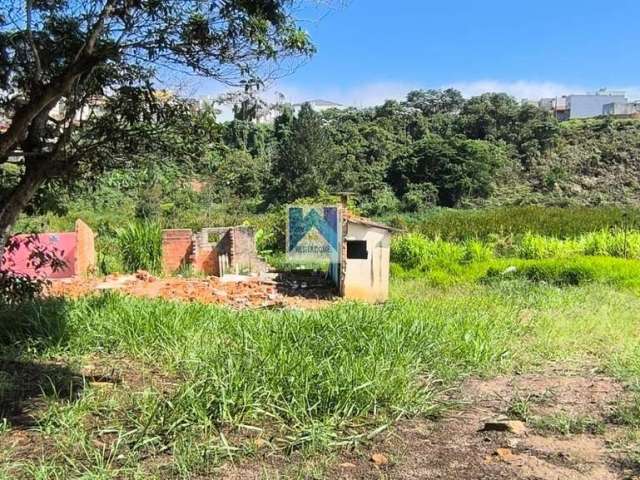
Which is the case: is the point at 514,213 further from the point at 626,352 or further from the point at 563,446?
the point at 563,446

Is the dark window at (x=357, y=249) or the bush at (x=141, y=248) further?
the bush at (x=141, y=248)

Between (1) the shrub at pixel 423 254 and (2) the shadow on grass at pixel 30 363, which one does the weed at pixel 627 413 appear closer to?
(2) the shadow on grass at pixel 30 363

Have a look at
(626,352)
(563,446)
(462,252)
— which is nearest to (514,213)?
(462,252)

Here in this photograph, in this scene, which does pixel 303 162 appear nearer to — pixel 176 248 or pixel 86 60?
pixel 176 248

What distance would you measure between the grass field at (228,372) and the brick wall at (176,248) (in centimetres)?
786

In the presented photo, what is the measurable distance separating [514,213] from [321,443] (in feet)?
76.8

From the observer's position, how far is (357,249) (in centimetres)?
1106

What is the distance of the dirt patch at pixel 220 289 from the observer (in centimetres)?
920

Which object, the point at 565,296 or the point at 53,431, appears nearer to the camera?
the point at 53,431

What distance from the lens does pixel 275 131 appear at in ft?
156

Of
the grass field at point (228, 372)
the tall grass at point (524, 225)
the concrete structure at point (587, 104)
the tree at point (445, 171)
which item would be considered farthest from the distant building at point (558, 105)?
the grass field at point (228, 372)
